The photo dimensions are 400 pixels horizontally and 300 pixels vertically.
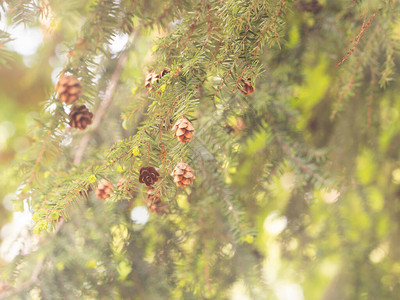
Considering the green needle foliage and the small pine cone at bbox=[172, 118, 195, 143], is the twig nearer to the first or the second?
the green needle foliage

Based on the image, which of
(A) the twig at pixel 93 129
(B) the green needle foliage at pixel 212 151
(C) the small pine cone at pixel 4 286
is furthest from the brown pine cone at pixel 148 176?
(C) the small pine cone at pixel 4 286

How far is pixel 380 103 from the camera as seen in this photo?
82cm

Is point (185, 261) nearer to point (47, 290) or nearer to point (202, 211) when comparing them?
point (202, 211)

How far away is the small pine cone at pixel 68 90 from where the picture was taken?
0.44 meters

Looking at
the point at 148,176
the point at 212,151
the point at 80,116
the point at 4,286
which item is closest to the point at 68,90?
the point at 80,116

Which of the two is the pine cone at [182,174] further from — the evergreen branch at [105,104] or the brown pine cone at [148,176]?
the evergreen branch at [105,104]

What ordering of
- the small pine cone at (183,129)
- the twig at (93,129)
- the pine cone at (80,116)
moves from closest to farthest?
the small pine cone at (183,129) → the pine cone at (80,116) → the twig at (93,129)

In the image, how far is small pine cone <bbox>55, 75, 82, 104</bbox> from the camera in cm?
44

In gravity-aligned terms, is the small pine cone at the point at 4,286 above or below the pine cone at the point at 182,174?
below

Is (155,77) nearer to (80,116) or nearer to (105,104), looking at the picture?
(80,116)

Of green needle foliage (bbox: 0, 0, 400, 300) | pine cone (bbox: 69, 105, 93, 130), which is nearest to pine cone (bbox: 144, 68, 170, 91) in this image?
green needle foliage (bbox: 0, 0, 400, 300)

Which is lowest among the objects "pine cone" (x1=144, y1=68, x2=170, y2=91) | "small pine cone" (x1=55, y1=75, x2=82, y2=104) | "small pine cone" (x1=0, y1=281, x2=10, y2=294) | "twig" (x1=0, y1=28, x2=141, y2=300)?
"small pine cone" (x1=0, y1=281, x2=10, y2=294)

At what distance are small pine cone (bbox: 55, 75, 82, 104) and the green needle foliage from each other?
0.7 inches

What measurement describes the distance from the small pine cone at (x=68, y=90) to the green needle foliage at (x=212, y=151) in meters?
0.02
